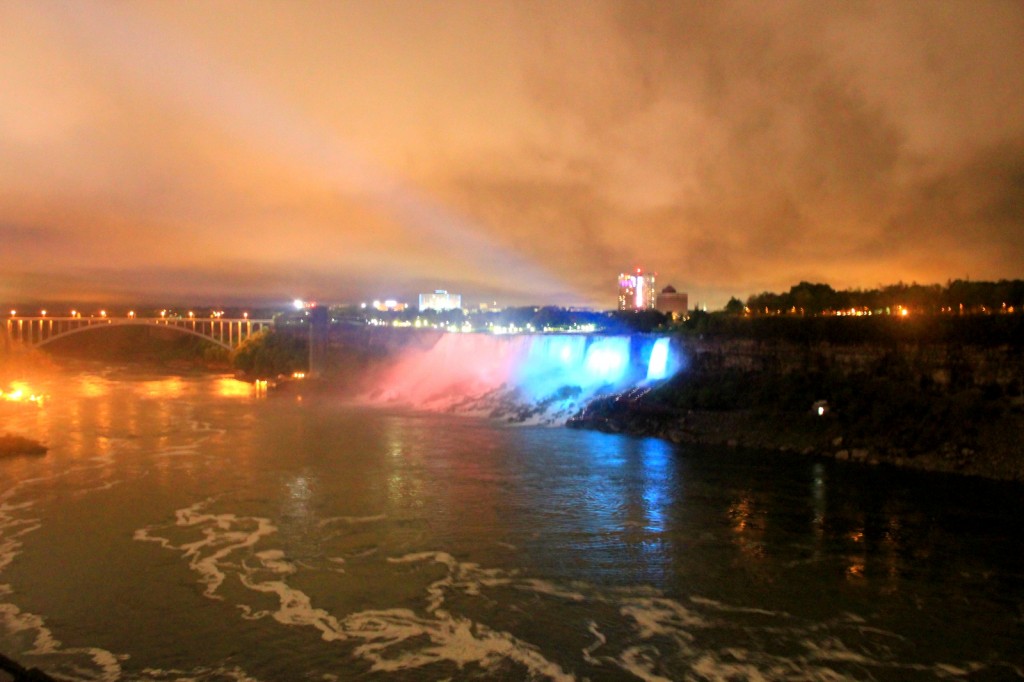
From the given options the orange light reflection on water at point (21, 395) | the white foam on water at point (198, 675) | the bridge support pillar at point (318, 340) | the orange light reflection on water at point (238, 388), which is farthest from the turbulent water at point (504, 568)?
the bridge support pillar at point (318, 340)

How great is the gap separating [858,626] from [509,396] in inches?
835

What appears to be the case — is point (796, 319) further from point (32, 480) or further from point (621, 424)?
point (32, 480)

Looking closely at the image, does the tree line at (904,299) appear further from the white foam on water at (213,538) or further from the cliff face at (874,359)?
the white foam on water at (213,538)

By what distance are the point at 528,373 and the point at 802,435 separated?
14.5 m

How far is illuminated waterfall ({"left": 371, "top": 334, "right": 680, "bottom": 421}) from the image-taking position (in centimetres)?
2728

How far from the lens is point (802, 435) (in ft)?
65.4

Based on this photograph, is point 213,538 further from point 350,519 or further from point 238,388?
point 238,388

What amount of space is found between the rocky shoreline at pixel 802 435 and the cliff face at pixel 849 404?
0.03m

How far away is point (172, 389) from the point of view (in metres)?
40.7

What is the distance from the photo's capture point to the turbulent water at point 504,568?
8109 millimetres

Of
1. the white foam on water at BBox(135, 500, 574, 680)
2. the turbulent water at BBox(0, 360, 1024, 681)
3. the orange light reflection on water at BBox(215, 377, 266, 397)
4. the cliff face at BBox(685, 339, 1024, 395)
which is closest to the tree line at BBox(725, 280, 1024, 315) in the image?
the cliff face at BBox(685, 339, 1024, 395)

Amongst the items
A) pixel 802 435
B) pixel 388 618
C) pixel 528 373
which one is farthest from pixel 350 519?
pixel 528 373

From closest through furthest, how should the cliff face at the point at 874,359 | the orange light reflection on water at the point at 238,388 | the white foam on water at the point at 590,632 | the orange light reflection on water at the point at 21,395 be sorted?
the white foam on water at the point at 590,632
the cliff face at the point at 874,359
the orange light reflection on water at the point at 21,395
the orange light reflection on water at the point at 238,388

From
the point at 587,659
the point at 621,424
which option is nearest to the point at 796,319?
the point at 621,424
